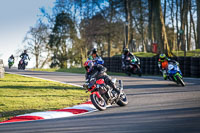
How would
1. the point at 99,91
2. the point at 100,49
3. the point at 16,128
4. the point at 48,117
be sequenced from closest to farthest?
the point at 16,128 → the point at 48,117 → the point at 99,91 → the point at 100,49

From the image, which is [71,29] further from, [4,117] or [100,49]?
[4,117]

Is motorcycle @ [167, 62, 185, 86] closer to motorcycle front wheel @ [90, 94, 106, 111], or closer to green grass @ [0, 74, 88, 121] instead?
green grass @ [0, 74, 88, 121]

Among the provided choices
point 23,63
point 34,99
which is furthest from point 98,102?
point 23,63

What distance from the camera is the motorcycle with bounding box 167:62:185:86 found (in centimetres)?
1305

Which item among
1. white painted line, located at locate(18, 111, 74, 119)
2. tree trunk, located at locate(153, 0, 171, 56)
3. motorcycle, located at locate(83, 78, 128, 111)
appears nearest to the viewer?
white painted line, located at locate(18, 111, 74, 119)

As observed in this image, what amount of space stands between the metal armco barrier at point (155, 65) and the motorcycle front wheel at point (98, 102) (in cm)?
1160

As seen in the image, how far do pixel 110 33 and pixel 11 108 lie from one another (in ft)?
118

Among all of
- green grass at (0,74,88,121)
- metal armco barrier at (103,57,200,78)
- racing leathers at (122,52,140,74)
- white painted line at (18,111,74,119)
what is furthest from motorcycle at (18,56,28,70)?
white painted line at (18,111,74,119)

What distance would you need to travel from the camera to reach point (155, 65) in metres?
21.4

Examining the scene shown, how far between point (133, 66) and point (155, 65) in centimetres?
217

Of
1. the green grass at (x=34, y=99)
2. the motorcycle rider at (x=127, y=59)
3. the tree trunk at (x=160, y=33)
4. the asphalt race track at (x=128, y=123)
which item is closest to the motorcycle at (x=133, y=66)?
the motorcycle rider at (x=127, y=59)

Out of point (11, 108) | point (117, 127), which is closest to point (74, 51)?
point (11, 108)

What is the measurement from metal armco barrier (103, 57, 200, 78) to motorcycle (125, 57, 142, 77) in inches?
70.7

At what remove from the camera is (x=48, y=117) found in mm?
7328
